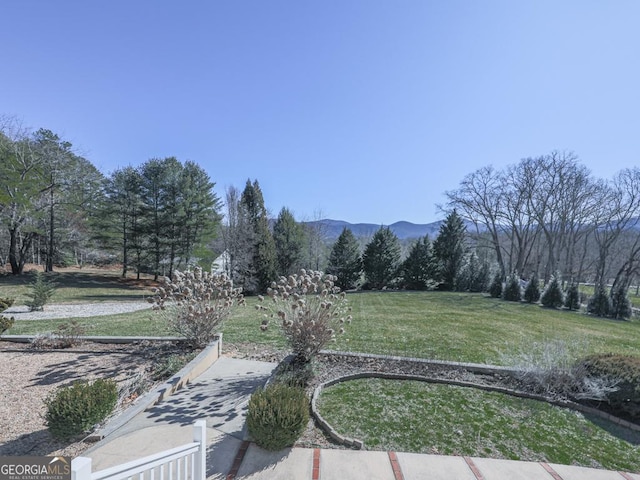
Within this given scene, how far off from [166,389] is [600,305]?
60.8ft

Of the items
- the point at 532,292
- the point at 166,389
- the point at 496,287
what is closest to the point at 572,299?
the point at 532,292

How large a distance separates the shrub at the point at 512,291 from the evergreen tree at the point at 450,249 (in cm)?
459

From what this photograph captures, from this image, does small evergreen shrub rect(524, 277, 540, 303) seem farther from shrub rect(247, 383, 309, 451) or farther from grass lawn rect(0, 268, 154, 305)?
grass lawn rect(0, 268, 154, 305)

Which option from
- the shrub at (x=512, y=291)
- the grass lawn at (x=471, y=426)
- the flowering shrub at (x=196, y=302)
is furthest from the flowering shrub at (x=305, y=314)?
the shrub at (x=512, y=291)

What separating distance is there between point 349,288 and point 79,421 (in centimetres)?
2097

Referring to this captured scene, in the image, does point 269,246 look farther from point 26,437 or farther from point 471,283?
point 26,437

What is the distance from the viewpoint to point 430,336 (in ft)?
25.1

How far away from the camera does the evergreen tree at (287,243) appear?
22.9 m

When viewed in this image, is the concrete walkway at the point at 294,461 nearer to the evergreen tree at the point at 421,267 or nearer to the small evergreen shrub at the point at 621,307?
the small evergreen shrub at the point at 621,307

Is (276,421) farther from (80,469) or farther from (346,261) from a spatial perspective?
(346,261)

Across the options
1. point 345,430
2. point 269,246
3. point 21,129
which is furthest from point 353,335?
point 21,129

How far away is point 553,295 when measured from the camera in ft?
49.8

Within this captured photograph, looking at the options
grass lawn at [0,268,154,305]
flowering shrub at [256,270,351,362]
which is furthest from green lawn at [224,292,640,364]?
grass lawn at [0,268,154,305]

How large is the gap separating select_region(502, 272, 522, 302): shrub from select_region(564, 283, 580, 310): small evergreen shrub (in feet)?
6.48
